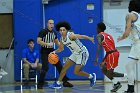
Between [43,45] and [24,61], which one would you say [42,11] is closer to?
[24,61]

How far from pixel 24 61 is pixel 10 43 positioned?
1.02 meters

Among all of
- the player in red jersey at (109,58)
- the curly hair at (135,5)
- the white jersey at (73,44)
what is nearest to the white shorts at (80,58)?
the white jersey at (73,44)

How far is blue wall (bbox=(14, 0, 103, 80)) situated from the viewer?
13211 millimetres

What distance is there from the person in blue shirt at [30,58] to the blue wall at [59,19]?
0.47 meters

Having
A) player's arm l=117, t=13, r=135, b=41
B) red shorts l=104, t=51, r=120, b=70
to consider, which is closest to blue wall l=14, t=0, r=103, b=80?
red shorts l=104, t=51, r=120, b=70

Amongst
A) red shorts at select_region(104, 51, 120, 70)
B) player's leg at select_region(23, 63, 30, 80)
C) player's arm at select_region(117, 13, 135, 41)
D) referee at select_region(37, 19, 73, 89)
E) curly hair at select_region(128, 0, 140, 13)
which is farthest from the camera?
player's leg at select_region(23, 63, 30, 80)

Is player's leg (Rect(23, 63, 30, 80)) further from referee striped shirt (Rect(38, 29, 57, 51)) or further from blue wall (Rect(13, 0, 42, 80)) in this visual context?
referee striped shirt (Rect(38, 29, 57, 51))

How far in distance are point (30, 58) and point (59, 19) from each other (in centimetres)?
175

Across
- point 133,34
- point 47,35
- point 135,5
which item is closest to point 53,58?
point 47,35

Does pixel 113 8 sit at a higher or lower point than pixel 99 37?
higher

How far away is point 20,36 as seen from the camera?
43.4 feet

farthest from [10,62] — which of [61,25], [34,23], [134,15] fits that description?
[134,15]

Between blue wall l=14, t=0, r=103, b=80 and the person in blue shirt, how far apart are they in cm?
47

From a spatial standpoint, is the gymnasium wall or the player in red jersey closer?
the player in red jersey
